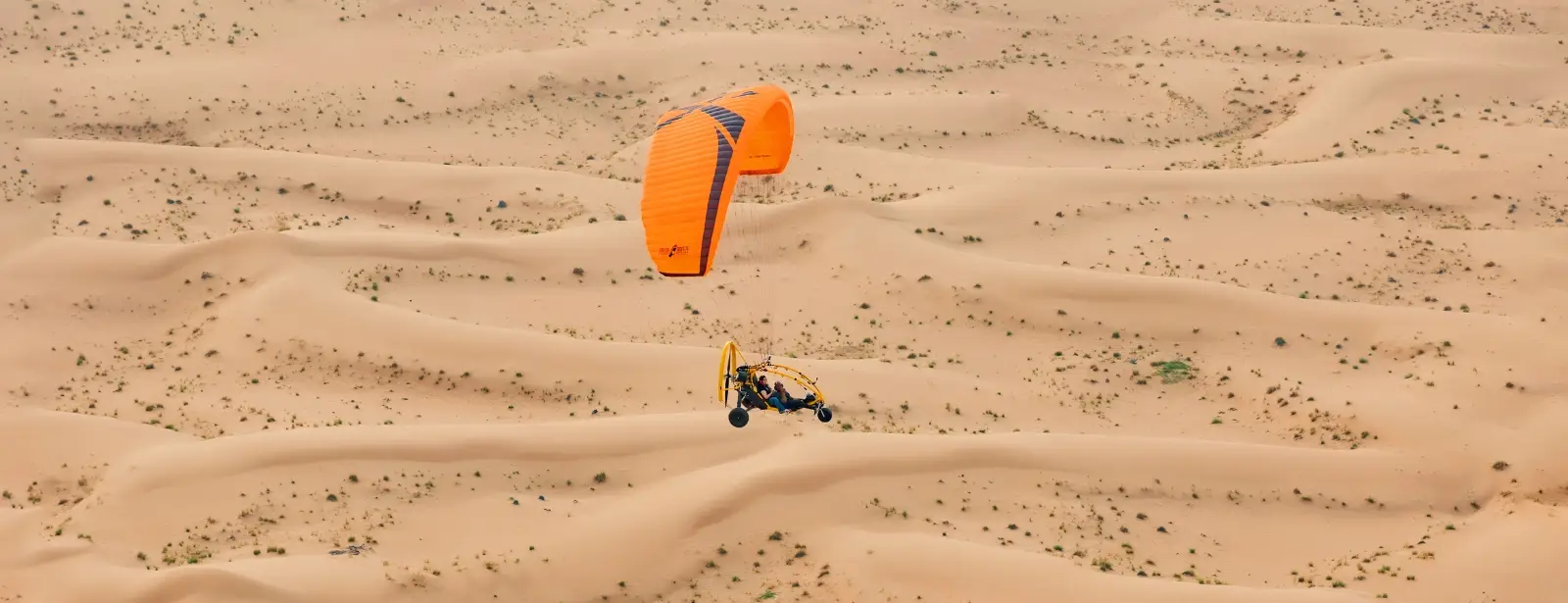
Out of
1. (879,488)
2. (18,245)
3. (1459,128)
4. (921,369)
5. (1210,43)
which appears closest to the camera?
(879,488)

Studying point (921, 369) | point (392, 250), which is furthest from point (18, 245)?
point (921, 369)

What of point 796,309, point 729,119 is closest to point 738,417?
point 729,119

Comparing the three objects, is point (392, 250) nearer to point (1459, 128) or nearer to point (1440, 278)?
point (1440, 278)

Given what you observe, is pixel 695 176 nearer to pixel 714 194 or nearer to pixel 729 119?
pixel 714 194

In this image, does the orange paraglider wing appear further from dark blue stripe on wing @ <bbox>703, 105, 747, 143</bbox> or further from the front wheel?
the front wheel

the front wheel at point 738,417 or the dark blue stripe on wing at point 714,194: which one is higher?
the dark blue stripe on wing at point 714,194

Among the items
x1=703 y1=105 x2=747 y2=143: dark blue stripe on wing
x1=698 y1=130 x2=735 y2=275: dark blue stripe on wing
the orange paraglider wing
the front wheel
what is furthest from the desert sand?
x1=703 y1=105 x2=747 y2=143: dark blue stripe on wing

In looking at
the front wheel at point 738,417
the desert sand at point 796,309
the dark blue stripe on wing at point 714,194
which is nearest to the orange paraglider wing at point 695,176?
the dark blue stripe on wing at point 714,194

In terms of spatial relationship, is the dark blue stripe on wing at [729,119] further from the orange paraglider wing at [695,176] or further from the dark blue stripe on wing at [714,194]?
the dark blue stripe on wing at [714,194]
